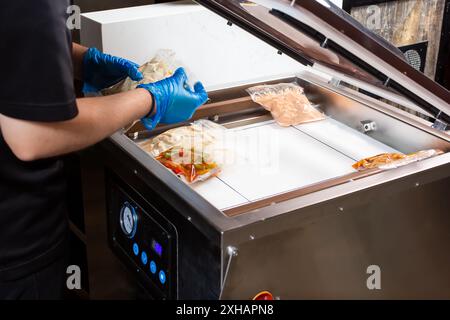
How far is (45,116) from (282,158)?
799mm

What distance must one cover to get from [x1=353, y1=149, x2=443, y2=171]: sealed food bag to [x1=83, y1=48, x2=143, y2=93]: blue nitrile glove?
2.29 ft

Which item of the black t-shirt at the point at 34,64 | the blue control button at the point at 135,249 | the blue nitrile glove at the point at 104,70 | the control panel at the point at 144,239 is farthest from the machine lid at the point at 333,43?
the blue control button at the point at 135,249

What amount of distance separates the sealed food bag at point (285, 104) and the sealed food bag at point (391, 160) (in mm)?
363

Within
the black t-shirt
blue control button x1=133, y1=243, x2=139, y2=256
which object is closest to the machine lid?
the black t-shirt

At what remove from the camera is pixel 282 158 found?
73.4 inches

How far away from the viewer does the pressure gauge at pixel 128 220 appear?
1721mm

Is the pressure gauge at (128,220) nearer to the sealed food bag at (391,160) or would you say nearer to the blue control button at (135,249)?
the blue control button at (135,249)

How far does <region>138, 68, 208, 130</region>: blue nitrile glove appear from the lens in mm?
1595

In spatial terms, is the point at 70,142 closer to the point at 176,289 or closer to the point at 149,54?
the point at 176,289

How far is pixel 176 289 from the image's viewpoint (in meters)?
1.57

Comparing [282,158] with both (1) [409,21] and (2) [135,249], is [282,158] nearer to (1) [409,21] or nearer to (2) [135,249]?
(2) [135,249]
